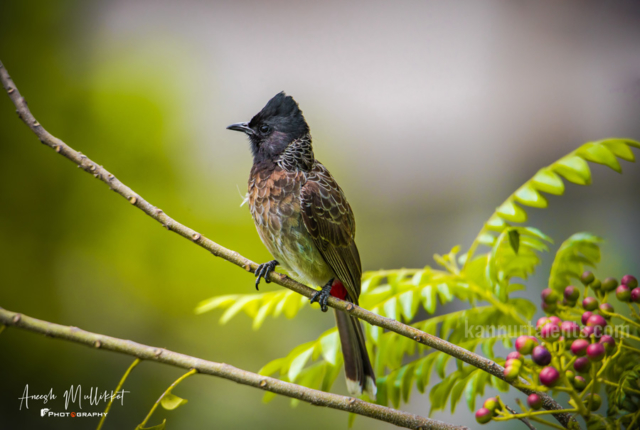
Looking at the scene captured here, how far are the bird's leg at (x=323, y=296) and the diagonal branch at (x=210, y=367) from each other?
0.21m

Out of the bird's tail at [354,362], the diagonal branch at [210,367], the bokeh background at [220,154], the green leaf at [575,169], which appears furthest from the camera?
the bokeh background at [220,154]

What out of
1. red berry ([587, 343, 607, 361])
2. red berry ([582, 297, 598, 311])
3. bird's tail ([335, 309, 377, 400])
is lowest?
bird's tail ([335, 309, 377, 400])

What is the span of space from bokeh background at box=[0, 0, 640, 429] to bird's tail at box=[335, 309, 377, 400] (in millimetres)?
605

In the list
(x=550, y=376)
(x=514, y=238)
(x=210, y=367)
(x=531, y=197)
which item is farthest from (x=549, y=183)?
(x=210, y=367)

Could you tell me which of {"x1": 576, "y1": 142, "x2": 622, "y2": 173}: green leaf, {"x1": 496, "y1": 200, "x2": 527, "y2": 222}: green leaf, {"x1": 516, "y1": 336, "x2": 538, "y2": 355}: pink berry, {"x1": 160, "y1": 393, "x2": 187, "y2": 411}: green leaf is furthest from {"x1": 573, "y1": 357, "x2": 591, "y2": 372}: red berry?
{"x1": 160, "y1": 393, "x2": 187, "y2": 411}: green leaf

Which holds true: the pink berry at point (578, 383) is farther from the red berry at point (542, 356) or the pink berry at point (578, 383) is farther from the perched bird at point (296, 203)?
the perched bird at point (296, 203)

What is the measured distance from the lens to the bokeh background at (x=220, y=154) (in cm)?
131

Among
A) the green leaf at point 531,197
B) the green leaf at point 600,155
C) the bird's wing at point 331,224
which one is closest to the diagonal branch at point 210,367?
the bird's wing at point 331,224

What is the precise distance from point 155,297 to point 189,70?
2.54ft

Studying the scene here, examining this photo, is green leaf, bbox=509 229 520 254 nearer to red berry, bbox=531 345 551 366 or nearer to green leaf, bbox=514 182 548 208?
green leaf, bbox=514 182 548 208

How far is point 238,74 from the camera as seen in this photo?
1526 mm

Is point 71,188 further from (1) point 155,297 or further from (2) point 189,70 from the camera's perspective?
(2) point 189,70

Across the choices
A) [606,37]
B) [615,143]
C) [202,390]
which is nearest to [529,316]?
[615,143]

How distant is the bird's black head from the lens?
2.85 ft
